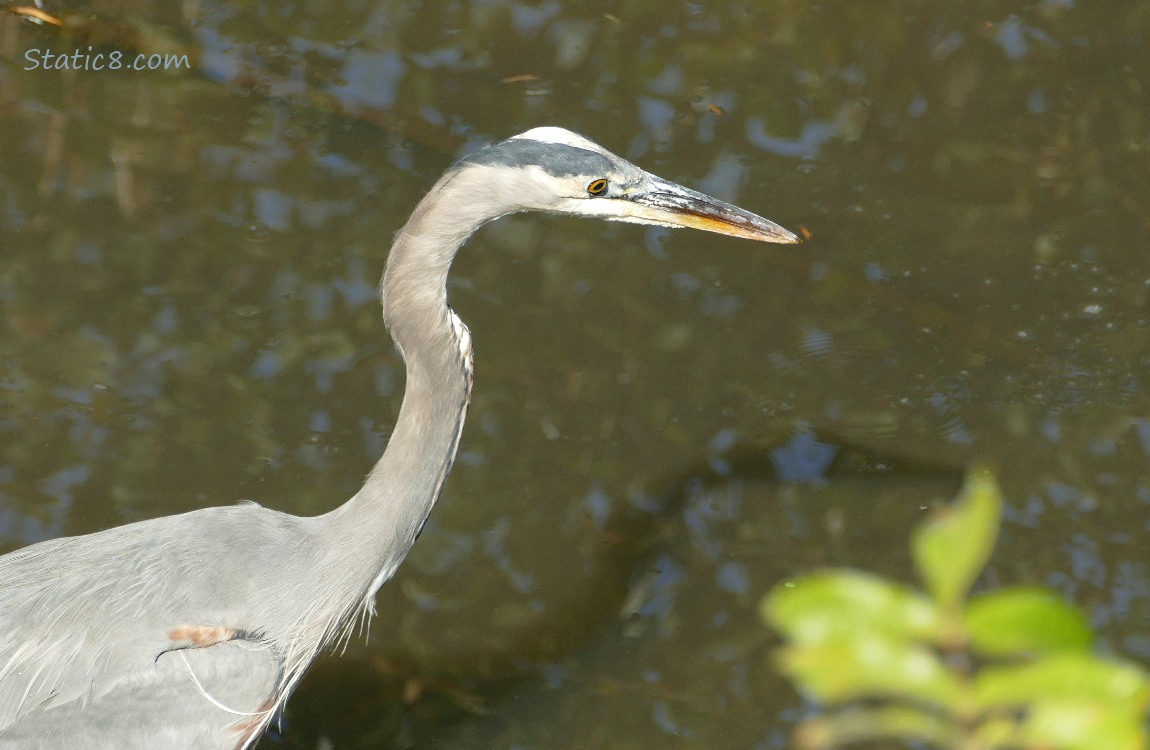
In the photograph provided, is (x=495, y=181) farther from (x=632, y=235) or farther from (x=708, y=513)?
(x=632, y=235)

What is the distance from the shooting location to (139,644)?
2.36 metres

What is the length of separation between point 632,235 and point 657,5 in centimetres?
145

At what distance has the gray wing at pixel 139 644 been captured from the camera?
90.7 inches

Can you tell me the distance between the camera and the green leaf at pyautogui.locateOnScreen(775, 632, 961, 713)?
560 mm

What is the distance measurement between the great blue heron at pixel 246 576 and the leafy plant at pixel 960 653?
198 cm

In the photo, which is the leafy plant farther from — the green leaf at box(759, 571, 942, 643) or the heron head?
the heron head

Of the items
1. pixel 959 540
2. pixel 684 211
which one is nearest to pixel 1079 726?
pixel 959 540

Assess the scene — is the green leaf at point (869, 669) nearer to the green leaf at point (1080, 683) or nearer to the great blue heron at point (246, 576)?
the green leaf at point (1080, 683)

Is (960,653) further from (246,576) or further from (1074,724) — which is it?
(246,576)

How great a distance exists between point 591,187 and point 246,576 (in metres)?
1.13

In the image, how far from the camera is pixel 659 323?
3988mm

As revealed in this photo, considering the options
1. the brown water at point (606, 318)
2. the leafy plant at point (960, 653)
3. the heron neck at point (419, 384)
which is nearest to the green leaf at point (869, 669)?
the leafy plant at point (960, 653)

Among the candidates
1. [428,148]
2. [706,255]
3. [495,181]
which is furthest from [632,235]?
[495,181]

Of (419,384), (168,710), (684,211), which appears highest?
(684,211)
